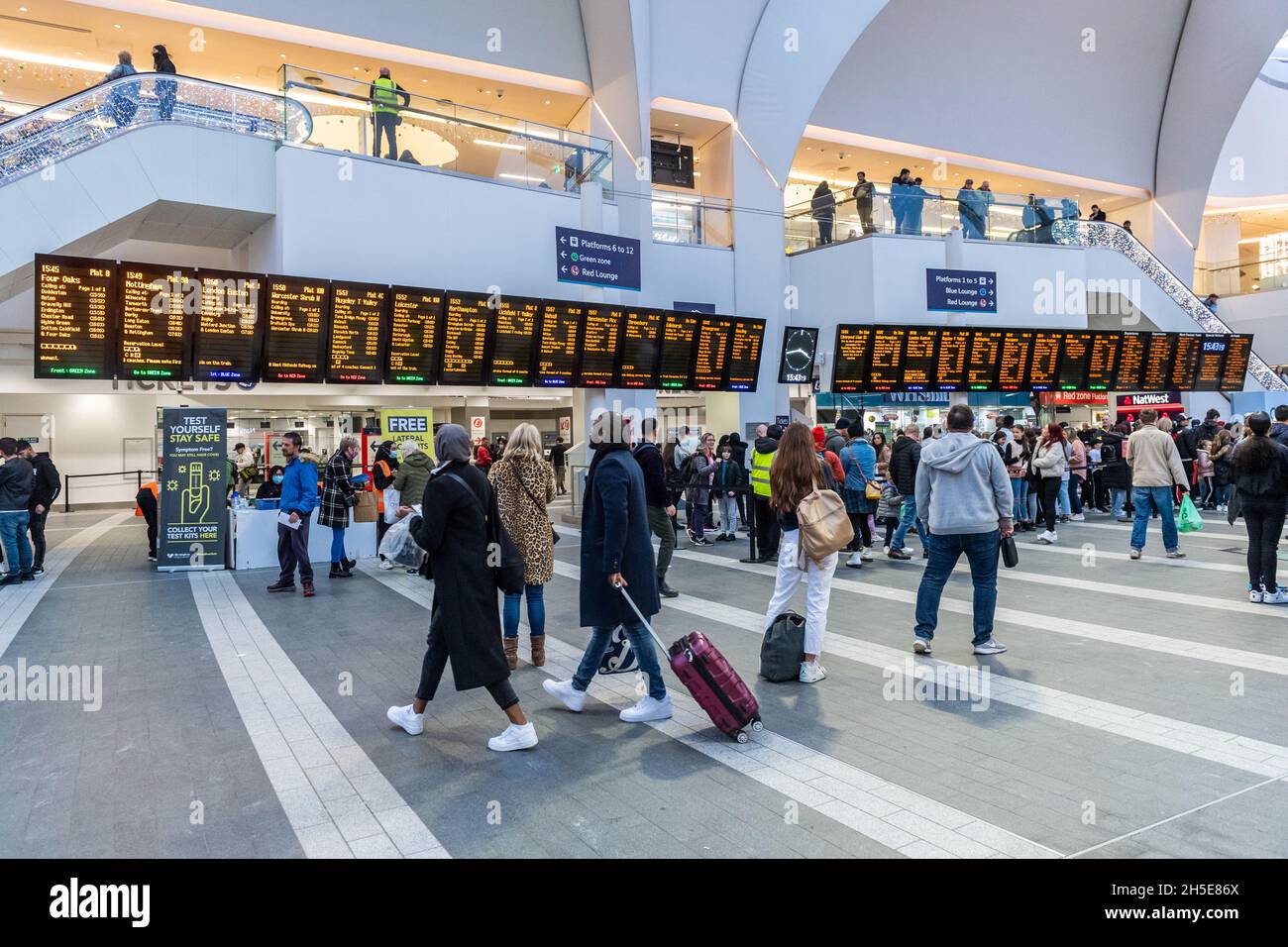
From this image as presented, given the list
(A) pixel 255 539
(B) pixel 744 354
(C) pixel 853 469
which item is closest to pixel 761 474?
(C) pixel 853 469

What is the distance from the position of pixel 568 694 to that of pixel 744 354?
1152cm

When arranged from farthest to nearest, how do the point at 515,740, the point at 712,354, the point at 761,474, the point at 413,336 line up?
the point at 712,354 < the point at 413,336 < the point at 761,474 < the point at 515,740

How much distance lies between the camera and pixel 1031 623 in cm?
708

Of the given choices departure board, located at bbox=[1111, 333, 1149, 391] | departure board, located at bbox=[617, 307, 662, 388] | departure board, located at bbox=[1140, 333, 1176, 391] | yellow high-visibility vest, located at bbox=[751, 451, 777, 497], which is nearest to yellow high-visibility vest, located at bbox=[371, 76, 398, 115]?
departure board, located at bbox=[617, 307, 662, 388]

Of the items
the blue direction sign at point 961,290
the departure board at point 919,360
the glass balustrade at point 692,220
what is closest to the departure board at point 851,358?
the departure board at point 919,360

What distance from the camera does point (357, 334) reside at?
11.5 metres

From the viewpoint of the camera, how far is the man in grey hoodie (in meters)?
6.00

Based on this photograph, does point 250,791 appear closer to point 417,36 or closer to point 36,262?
point 36,262

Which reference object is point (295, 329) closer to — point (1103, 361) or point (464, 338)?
point (464, 338)

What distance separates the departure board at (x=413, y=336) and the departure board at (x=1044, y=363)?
44.3ft

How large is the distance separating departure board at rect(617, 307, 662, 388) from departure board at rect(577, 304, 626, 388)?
0.55 ft

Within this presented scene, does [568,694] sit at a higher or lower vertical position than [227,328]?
lower

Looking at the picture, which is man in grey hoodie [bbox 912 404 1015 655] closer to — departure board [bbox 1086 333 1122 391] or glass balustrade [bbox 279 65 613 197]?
glass balustrade [bbox 279 65 613 197]

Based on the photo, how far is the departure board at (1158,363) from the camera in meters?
19.2
